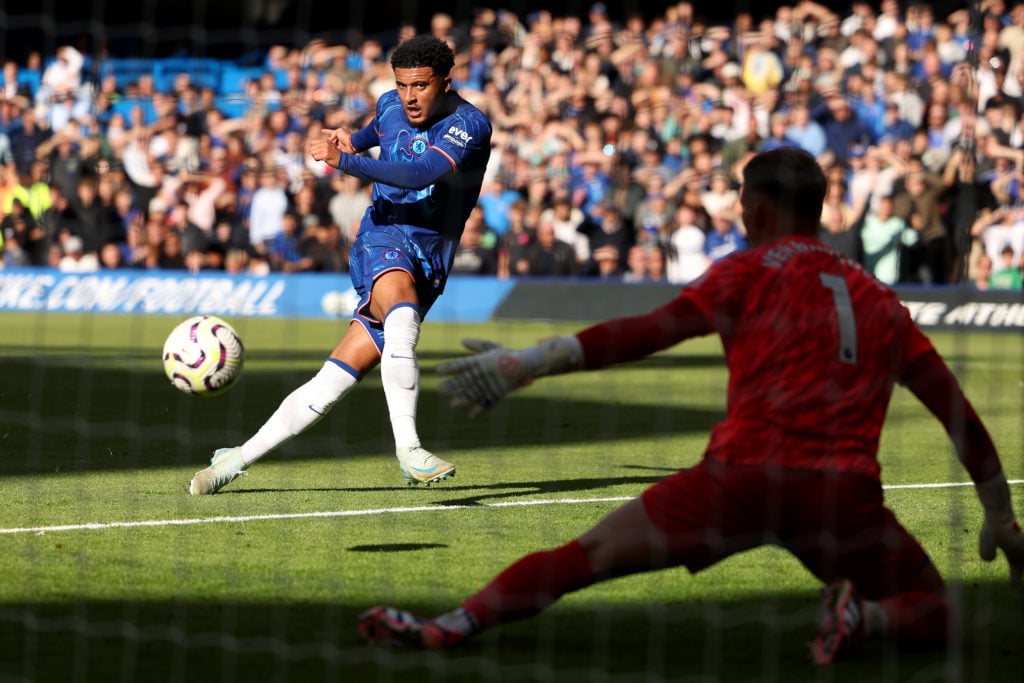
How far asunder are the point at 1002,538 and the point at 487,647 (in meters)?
1.56

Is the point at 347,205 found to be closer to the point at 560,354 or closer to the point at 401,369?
the point at 401,369

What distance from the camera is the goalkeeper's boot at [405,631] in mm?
4277

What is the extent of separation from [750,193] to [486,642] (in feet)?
4.65

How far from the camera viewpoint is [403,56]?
23.3 feet

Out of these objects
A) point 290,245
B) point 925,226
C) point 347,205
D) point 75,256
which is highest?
point 925,226

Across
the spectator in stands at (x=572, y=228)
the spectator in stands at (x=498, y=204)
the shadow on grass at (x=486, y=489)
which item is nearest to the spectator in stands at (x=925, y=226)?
the spectator in stands at (x=572, y=228)

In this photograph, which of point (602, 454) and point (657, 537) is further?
point (602, 454)

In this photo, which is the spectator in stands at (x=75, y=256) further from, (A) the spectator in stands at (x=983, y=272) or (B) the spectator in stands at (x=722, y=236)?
(A) the spectator in stands at (x=983, y=272)

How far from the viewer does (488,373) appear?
378 cm

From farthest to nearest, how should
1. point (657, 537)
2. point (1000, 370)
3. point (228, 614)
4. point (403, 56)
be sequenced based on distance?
point (1000, 370) → point (403, 56) → point (228, 614) → point (657, 537)

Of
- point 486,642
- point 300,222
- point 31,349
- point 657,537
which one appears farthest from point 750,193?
point 300,222

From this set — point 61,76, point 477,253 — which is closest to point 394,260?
point 477,253

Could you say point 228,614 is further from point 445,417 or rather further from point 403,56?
point 445,417

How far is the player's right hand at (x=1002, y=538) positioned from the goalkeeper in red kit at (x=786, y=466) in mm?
498
